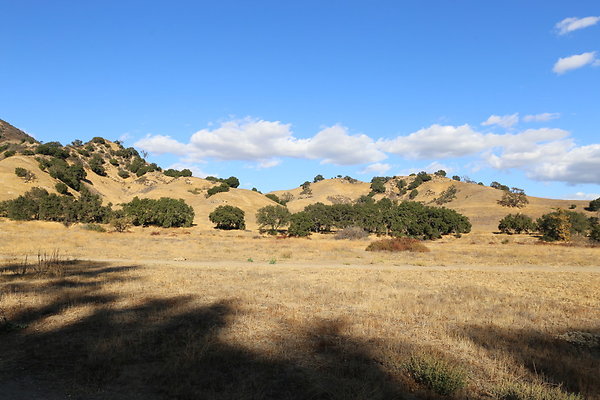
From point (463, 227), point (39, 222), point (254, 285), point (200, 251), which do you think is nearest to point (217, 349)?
point (254, 285)

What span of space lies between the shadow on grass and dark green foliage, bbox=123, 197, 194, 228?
50750 mm

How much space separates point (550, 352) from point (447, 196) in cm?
11166

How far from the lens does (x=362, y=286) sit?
49.6 feet

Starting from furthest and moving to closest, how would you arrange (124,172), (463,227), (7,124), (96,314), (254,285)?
(7,124) → (124,172) → (463,227) → (254,285) → (96,314)

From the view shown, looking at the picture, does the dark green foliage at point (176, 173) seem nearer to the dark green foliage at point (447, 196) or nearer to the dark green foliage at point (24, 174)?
the dark green foliage at point (24, 174)

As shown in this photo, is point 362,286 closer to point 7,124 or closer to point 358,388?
point 358,388

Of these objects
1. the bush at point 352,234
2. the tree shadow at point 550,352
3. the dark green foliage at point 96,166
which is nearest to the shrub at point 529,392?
the tree shadow at point 550,352

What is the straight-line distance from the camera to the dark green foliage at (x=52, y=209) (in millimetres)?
49875

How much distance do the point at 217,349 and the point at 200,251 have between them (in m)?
23.4

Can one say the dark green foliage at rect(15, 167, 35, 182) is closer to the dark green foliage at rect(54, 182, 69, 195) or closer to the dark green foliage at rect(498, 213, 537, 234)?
the dark green foliage at rect(54, 182, 69, 195)

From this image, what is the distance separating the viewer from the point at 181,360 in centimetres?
662

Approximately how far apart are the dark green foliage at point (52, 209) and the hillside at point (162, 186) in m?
11.3

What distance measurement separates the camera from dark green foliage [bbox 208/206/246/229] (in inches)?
2494

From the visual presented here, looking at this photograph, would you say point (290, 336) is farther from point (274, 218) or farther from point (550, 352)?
point (274, 218)
